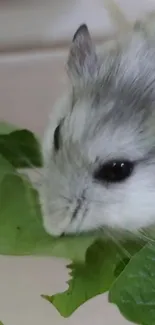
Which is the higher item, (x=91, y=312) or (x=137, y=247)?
(x=137, y=247)

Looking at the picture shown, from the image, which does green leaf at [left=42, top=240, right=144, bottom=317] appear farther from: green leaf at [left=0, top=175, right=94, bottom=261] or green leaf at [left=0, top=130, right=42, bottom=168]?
green leaf at [left=0, top=130, right=42, bottom=168]

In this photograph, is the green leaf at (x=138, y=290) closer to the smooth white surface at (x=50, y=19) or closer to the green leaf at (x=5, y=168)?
the green leaf at (x=5, y=168)

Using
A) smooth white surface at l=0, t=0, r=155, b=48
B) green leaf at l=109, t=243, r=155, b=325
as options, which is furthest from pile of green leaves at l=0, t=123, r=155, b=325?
smooth white surface at l=0, t=0, r=155, b=48

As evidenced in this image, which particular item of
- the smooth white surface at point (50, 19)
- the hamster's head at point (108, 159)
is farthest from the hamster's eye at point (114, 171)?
the smooth white surface at point (50, 19)

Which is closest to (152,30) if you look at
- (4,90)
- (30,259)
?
(30,259)

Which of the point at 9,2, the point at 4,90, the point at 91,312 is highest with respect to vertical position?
the point at 9,2

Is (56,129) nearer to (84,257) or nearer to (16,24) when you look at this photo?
(84,257)

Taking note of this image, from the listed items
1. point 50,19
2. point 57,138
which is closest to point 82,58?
point 57,138

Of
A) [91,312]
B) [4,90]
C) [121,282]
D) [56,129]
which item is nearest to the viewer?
[121,282]

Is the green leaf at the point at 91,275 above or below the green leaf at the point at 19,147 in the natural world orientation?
below
